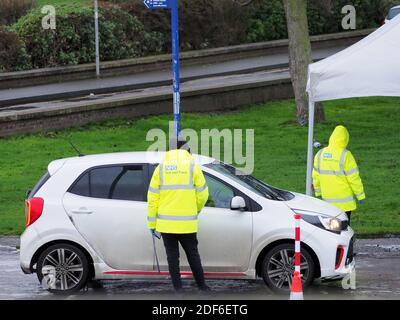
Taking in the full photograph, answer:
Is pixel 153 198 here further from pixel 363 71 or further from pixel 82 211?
pixel 363 71

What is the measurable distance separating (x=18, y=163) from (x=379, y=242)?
8.33 metres

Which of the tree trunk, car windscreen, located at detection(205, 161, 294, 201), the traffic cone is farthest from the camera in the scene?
the tree trunk

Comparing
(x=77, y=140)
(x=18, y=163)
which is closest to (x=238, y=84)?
(x=77, y=140)

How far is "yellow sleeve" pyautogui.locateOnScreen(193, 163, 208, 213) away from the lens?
1066cm

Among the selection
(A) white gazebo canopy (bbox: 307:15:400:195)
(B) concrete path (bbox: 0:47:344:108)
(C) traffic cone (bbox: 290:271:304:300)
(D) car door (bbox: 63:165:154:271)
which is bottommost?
(C) traffic cone (bbox: 290:271:304:300)

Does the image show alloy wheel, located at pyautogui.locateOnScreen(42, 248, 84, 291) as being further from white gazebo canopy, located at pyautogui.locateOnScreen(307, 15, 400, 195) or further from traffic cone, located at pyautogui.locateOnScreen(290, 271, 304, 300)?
white gazebo canopy, located at pyautogui.locateOnScreen(307, 15, 400, 195)

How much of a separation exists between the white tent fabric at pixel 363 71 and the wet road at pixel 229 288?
87.2 inches

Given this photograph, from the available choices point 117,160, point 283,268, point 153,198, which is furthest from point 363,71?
point 153,198

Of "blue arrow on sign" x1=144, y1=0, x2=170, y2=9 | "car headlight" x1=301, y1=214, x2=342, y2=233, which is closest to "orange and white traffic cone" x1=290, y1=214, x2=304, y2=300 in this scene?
"car headlight" x1=301, y1=214, x2=342, y2=233

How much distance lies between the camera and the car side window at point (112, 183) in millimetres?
11297

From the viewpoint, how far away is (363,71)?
517 inches

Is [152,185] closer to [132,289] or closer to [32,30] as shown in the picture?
[132,289]

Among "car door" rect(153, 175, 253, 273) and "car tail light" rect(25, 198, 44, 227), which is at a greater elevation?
"car tail light" rect(25, 198, 44, 227)

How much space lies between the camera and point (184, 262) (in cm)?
1119
